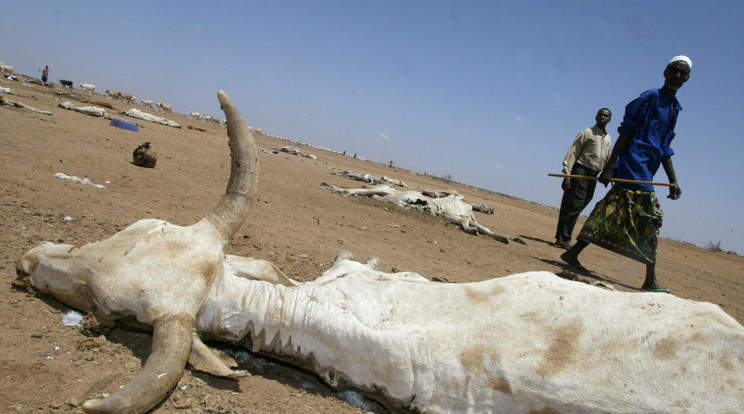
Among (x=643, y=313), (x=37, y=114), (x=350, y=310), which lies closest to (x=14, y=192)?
(x=350, y=310)

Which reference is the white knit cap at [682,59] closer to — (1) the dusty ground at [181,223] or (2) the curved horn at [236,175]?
(1) the dusty ground at [181,223]

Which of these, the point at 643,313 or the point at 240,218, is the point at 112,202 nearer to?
the point at 240,218

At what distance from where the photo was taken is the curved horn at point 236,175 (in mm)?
2746

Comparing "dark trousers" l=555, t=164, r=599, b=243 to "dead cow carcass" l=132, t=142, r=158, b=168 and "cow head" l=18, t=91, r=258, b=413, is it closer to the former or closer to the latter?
"cow head" l=18, t=91, r=258, b=413

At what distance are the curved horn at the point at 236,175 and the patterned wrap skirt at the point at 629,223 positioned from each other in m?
4.86

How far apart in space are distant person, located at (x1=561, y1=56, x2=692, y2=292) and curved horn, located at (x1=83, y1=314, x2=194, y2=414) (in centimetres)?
531

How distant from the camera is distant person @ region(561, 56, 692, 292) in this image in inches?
210

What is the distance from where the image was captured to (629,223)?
18.6ft

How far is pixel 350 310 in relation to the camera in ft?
8.63

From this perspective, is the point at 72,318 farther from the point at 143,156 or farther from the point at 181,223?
the point at 143,156

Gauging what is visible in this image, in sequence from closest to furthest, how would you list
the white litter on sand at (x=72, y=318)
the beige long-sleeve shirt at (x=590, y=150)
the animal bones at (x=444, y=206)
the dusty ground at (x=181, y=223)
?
the dusty ground at (x=181, y=223)
the white litter on sand at (x=72, y=318)
the beige long-sleeve shirt at (x=590, y=150)
the animal bones at (x=444, y=206)

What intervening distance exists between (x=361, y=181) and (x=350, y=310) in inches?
458

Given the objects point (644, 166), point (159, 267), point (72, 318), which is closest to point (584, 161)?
point (644, 166)

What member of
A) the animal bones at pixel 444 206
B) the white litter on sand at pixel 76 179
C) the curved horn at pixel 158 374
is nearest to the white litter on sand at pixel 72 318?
the curved horn at pixel 158 374
